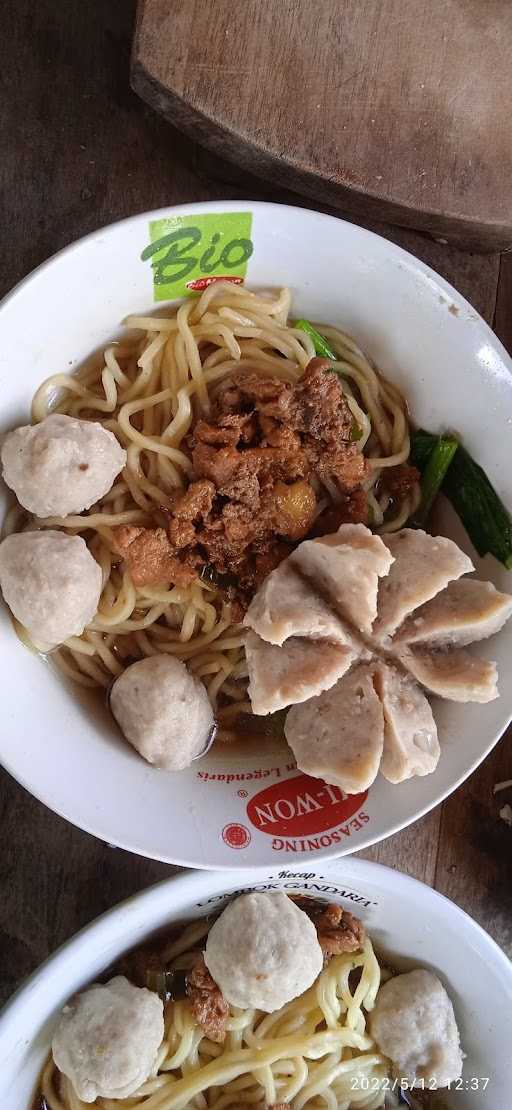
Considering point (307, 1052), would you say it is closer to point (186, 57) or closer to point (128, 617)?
point (128, 617)

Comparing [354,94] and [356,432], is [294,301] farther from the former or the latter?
[354,94]

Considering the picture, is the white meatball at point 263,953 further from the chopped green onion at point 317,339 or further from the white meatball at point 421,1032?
the chopped green onion at point 317,339

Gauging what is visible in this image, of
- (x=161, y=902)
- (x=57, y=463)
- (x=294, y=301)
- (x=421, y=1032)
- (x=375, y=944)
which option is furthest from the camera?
(x=375, y=944)

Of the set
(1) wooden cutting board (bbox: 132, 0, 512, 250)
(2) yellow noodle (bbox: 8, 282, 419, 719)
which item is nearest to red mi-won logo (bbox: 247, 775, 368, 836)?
(2) yellow noodle (bbox: 8, 282, 419, 719)

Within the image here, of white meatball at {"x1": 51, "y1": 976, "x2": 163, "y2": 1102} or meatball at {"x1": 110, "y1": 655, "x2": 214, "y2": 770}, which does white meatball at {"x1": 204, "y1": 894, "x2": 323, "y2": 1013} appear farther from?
meatball at {"x1": 110, "y1": 655, "x2": 214, "y2": 770}

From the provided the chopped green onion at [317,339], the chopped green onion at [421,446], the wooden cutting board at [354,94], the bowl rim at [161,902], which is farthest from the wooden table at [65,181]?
the chopped green onion at [421,446]

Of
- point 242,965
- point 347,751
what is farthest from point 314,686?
point 242,965

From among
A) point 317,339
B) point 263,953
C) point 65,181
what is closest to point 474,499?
point 317,339
